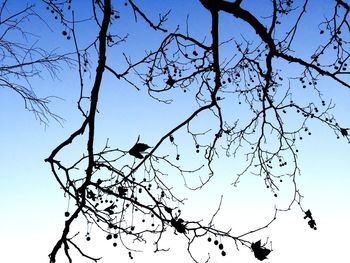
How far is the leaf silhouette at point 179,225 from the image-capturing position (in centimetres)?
367

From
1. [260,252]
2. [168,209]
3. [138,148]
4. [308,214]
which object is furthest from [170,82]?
[260,252]

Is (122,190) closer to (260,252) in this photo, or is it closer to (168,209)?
(168,209)

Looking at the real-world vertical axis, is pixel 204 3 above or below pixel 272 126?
above

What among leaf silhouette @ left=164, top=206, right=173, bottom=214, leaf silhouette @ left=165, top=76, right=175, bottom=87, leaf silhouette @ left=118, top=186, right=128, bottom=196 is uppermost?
leaf silhouette @ left=165, top=76, right=175, bottom=87

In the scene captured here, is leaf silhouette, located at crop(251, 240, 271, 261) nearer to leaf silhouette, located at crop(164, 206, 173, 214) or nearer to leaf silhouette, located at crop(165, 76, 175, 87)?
leaf silhouette, located at crop(164, 206, 173, 214)

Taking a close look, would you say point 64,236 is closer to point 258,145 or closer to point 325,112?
point 258,145

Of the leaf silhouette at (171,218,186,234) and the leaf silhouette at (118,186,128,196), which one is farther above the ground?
the leaf silhouette at (118,186,128,196)

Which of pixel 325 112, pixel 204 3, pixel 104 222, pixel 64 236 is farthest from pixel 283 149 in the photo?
pixel 64 236

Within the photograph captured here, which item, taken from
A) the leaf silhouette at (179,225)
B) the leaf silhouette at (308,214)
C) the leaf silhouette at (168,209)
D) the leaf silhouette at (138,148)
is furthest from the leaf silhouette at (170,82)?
the leaf silhouette at (308,214)

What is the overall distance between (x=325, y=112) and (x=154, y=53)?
2.15 metres

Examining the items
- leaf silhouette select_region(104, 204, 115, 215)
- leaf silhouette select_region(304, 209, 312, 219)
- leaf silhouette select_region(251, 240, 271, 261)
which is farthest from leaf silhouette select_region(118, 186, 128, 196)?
leaf silhouette select_region(304, 209, 312, 219)

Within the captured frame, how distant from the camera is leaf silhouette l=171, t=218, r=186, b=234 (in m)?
3.67

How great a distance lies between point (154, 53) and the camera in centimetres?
487

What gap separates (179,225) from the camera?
3684mm
